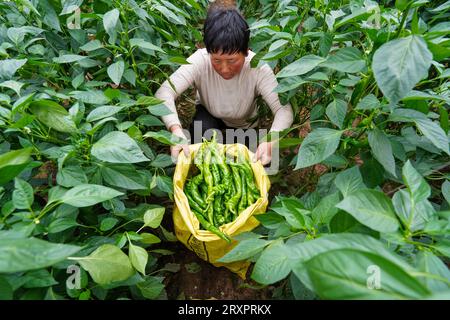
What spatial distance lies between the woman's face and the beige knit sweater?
9 centimetres

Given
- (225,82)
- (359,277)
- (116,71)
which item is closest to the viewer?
(359,277)

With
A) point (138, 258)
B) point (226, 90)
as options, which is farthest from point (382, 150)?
point (226, 90)

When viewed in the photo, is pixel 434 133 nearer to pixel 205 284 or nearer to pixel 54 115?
pixel 54 115

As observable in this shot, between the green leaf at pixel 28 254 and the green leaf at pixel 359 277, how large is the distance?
0.51 meters

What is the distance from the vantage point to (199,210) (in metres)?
1.79

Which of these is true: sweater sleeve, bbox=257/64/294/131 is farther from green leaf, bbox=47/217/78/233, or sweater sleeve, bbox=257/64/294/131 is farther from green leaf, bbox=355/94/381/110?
green leaf, bbox=47/217/78/233

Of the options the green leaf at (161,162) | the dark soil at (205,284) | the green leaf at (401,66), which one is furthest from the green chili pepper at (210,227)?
the green leaf at (401,66)

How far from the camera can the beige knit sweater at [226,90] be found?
206 centimetres

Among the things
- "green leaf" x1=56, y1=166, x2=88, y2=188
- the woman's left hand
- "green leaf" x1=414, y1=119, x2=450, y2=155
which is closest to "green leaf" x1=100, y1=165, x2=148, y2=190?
"green leaf" x1=56, y1=166, x2=88, y2=188

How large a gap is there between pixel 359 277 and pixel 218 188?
1302 millimetres

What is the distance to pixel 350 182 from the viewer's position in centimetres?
119

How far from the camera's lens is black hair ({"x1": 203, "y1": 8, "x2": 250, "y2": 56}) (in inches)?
74.4

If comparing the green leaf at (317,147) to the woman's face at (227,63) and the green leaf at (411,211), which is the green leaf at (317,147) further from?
the woman's face at (227,63)
